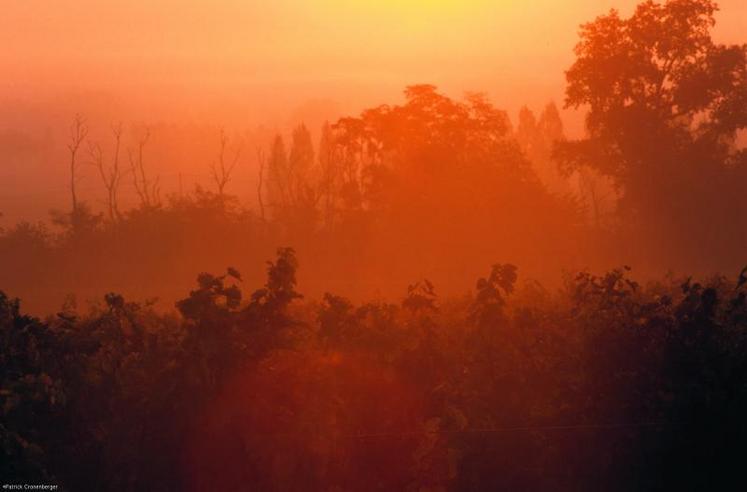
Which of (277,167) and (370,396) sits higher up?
(277,167)

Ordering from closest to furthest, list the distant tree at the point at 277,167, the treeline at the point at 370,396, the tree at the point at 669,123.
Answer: the treeline at the point at 370,396, the tree at the point at 669,123, the distant tree at the point at 277,167

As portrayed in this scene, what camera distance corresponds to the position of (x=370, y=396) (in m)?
8.51

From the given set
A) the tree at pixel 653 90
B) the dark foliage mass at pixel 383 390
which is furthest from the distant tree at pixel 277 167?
the dark foliage mass at pixel 383 390

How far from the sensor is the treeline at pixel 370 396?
7676mm

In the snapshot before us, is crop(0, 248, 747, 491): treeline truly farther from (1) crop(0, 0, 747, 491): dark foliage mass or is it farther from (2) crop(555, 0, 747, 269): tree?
(2) crop(555, 0, 747, 269): tree

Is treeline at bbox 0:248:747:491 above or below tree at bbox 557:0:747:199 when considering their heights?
below

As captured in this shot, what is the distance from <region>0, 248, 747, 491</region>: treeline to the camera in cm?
768

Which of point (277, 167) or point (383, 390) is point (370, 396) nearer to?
point (383, 390)

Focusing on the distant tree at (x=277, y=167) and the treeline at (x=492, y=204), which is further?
the distant tree at (x=277, y=167)

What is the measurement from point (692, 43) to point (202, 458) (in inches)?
1202

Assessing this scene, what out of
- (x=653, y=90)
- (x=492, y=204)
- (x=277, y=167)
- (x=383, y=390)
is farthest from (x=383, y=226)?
(x=383, y=390)

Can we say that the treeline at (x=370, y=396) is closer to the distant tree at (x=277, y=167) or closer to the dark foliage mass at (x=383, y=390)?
the dark foliage mass at (x=383, y=390)

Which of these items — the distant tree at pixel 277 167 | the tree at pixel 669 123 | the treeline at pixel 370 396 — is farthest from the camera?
the distant tree at pixel 277 167

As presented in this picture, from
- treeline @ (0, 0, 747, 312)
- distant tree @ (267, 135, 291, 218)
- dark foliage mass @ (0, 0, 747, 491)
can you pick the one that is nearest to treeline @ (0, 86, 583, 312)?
treeline @ (0, 0, 747, 312)
